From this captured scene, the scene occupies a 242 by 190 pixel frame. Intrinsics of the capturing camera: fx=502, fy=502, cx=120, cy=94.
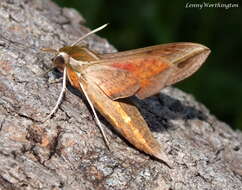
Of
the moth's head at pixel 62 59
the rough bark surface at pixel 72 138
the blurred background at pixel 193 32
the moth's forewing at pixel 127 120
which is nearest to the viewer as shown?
the rough bark surface at pixel 72 138

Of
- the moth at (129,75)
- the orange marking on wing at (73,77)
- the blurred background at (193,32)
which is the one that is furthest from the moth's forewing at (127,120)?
the blurred background at (193,32)

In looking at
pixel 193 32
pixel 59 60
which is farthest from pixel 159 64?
pixel 193 32

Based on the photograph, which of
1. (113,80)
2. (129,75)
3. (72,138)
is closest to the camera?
(72,138)

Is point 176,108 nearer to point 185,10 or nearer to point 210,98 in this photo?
point 210,98

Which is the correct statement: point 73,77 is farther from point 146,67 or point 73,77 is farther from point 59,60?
point 146,67

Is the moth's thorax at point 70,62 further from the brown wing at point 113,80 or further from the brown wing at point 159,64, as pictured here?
the brown wing at point 159,64

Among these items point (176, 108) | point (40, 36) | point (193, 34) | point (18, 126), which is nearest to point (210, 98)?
point (193, 34)
